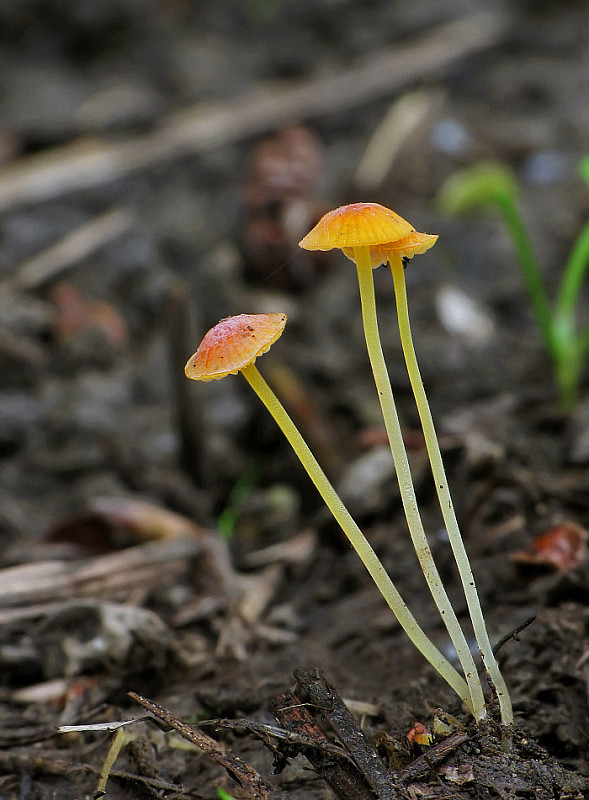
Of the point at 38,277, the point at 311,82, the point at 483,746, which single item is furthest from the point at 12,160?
the point at 483,746

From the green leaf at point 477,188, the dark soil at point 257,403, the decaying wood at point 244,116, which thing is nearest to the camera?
the dark soil at point 257,403

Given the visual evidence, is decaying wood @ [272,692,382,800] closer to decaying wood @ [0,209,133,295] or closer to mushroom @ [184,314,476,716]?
mushroom @ [184,314,476,716]

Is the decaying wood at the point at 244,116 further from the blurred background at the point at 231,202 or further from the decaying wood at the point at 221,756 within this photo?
the decaying wood at the point at 221,756

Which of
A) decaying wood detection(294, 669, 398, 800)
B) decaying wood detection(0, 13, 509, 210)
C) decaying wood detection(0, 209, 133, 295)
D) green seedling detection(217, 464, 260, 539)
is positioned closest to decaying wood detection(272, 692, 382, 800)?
decaying wood detection(294, 669, 398, 800)

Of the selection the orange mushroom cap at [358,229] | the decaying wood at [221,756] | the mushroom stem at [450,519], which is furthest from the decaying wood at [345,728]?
the orange mushroom cap at [358,229]

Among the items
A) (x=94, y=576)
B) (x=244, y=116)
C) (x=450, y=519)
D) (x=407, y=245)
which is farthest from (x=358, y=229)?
(x=244, y=116)

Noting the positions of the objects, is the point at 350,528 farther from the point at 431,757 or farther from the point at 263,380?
the point at 431,757

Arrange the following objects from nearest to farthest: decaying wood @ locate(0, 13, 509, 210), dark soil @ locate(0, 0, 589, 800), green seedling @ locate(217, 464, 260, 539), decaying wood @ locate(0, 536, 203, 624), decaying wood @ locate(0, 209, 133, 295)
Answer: dark soil @ locate(0, 0, 589, 800), decaying wood @ locate(0, 536, 203, 624), green seedling @ locate(217, 464, 260, 539), decaying wood @ locate(0, 209, 133, 295), decaying wood @ locate(0, 13, 509, 210)
